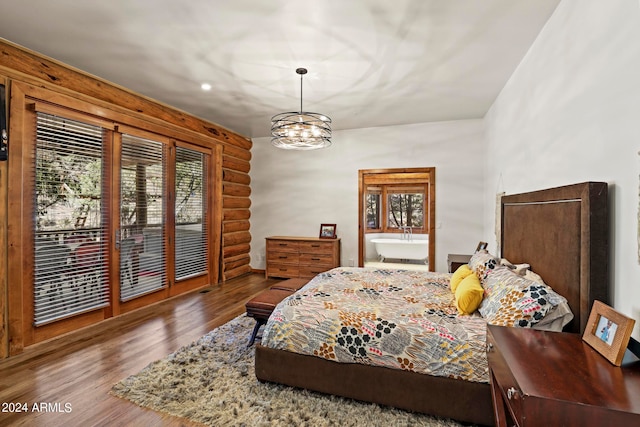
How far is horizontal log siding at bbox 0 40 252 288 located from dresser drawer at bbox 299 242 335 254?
4.35ft

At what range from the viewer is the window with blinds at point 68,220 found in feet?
9.28

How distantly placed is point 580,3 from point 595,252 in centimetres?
148

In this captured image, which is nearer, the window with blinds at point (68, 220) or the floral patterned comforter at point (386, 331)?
the floral patterned comforter at point (386, 331)

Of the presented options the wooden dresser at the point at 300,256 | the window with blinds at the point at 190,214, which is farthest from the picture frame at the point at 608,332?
the window with blinds at the point at 190,214

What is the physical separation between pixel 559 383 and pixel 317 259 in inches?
169

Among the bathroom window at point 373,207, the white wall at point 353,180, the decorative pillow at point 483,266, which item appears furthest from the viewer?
the bathroom window at point 373,207

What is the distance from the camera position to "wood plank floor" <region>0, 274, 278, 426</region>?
6.23 feet

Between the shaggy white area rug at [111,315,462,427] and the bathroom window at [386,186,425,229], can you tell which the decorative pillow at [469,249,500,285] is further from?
the bathroom window at [386,186,425,229]

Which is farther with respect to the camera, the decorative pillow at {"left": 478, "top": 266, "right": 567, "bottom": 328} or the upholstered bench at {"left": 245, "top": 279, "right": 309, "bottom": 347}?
the upholstered bench at {"left": 245, "top": 279, "right": 309, "bottom": 347}

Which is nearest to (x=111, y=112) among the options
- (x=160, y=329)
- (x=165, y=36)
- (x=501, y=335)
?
(x=165, y=36)

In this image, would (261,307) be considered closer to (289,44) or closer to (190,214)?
(289,44)

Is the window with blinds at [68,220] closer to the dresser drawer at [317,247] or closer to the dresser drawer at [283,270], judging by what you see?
the dresser drawer at [283,270]

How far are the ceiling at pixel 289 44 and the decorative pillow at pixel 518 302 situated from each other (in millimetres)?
1903

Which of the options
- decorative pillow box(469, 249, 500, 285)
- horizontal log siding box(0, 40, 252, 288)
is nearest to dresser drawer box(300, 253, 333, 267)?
horizontal log siding box(0, 40, 252, 288)
